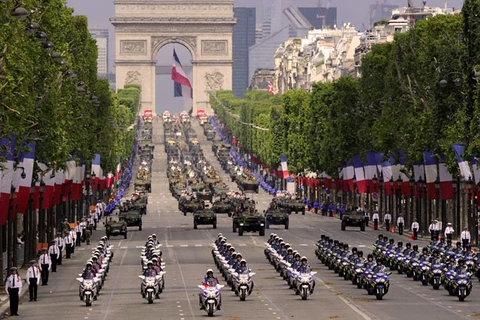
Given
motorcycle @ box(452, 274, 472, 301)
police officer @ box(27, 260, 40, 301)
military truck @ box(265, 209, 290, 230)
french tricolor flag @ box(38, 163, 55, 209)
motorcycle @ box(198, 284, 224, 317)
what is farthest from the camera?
military truck @ box(265, 209, 290, 230)

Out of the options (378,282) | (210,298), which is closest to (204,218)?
(378,282)

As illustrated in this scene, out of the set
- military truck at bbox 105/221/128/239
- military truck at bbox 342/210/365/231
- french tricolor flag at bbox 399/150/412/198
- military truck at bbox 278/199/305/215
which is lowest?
military truck at bbox 105/221/128/239

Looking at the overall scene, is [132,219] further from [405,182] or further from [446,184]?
[446,184]

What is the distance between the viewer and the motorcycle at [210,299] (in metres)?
54.0

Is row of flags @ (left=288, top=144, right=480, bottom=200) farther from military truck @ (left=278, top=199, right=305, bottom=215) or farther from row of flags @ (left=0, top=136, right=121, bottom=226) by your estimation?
row of flags @ (left=0, top=136, right=121, bottom=226)

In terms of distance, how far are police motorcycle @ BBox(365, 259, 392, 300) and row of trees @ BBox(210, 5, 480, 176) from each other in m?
21.7

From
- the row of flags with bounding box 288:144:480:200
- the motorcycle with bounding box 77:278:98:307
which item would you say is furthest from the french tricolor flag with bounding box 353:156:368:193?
the motorcycle with bounding box 77:278:98:307

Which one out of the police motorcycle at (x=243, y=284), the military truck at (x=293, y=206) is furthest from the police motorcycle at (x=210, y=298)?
the military truck at (x=293, y=206)

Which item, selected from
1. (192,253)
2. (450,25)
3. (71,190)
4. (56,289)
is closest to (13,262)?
(56,289)

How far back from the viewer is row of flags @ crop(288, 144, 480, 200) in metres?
90.5

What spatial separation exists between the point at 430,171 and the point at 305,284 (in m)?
46.0

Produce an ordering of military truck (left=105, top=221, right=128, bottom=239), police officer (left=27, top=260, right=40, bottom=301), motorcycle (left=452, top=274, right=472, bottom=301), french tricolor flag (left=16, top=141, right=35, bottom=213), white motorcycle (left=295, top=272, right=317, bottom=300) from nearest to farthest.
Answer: motorcycle (left=452, top=274, right=472, bottom=301), white motorcycle (left=295, top=272, right=317, bottom=300), police officer (left=27, top=260, right=40, bottom=301), french tricolor flag (left=16, top=141, right=35, bottom=213), military truck (left=105, top=221, right=128, bottom=239)

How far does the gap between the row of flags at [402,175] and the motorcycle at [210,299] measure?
101 ft

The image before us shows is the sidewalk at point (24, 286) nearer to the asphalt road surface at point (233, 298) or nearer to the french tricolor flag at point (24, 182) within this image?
the asphalt road surface at point (233, 298)
